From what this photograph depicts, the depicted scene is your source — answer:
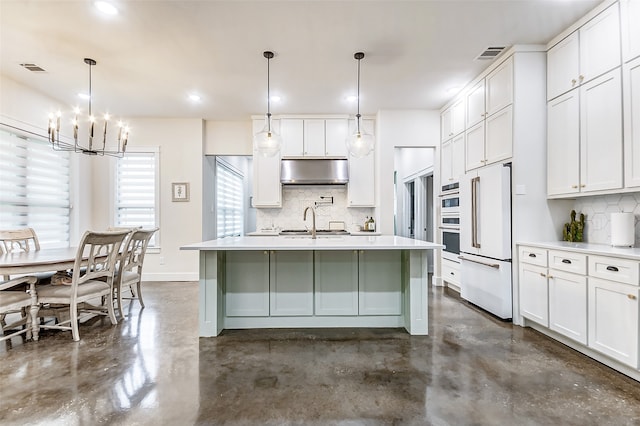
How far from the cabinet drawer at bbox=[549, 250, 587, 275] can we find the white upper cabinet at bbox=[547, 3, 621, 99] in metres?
1.58

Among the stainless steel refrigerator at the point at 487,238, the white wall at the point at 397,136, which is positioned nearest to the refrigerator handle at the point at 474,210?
the stainless steel refrigerator at the point at 487,238

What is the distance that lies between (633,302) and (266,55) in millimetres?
3789

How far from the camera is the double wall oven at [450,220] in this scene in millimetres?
4543

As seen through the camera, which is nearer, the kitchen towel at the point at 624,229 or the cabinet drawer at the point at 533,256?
the kitchen towel at the point at 624,229

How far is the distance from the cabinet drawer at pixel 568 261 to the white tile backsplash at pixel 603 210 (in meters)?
0.59

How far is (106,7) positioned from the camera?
2.70 metres

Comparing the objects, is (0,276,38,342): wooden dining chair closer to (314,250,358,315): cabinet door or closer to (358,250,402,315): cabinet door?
(314,250,358,315): cabinet door

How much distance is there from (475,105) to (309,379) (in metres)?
3.85

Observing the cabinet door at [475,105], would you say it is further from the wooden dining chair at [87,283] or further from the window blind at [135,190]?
the window blind at [135,190]

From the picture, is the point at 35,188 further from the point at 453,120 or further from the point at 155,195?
the point at 453,120

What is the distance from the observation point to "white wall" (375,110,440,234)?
17.4 feet

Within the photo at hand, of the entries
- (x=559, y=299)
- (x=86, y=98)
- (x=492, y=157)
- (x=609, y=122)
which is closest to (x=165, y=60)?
(x=86, y=98)

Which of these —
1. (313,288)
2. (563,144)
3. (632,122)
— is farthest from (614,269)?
(313,288)

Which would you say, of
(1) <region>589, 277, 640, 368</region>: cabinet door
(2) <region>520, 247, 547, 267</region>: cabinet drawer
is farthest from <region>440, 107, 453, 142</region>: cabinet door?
(1) <region>589, 277, 640, 368</region>: cabinet door
